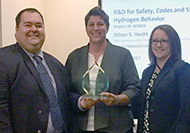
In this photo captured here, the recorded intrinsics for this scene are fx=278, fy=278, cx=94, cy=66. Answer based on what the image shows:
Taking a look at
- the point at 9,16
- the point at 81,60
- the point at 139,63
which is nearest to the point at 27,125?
the point at 81,60

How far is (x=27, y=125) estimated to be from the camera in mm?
1815

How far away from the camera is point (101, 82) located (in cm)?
206

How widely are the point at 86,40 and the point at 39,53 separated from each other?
1.39 metres

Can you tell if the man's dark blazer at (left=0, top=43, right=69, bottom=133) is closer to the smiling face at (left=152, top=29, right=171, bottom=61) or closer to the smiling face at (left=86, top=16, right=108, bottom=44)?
the smiling face at (left=86, top=16, right=108, bottom=44)

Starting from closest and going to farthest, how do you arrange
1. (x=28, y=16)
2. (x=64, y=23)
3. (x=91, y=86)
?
1. (x=28, y=16)
2. (x=91, y=86)
3. (x=64, y=23)

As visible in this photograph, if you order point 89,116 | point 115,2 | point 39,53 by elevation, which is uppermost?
point 115,2

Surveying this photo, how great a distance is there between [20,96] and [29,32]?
0.45 m

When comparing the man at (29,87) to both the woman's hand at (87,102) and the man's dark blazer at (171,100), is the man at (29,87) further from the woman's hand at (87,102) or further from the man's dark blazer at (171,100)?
the man's dark blazer at (171,100)

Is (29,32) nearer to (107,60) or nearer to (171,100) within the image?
A: (107,60)

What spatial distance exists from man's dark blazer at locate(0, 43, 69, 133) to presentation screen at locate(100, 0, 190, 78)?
1.52 meters

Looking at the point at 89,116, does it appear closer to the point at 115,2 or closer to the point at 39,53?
the point at 39,53

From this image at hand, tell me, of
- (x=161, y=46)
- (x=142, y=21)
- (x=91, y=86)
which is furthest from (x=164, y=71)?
(x=142, y=21)

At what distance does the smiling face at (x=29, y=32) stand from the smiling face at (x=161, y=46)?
0.85m

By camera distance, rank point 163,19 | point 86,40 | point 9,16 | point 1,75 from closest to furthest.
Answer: point 1,75 → point 9,16 → point 163,19 → point 86,40
